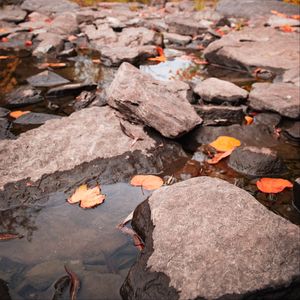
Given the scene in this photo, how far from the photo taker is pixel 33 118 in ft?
12.3

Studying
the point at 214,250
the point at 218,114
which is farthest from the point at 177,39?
the point at 214,250

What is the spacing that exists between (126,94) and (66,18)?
6999 millimetres

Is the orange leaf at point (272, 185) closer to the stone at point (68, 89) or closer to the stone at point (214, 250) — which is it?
the stone at point (214, 250)

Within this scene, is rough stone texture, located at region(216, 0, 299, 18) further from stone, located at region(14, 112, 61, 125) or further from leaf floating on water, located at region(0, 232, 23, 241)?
leaf floating on water, located at region(0, 232, 23, 241)

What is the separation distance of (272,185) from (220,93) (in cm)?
169

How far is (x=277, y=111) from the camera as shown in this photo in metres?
3.80

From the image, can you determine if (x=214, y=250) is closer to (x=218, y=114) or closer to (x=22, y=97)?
(x=218, y=114)

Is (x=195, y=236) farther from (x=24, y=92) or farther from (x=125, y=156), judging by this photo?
(x=24, y=92)

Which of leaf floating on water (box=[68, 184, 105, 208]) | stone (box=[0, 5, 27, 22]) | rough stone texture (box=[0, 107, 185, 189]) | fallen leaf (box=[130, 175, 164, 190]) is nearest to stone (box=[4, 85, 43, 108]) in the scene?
rough stone texture (box=[0, 107, 185, 189])

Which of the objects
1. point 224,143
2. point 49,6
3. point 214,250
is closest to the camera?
point 214,250

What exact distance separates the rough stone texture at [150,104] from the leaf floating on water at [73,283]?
160 cm

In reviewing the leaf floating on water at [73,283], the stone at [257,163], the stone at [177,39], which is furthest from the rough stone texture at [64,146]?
the stone at [177,39]

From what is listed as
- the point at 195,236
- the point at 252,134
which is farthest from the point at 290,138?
the point at 195,236

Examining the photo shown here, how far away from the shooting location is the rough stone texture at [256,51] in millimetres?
5804
